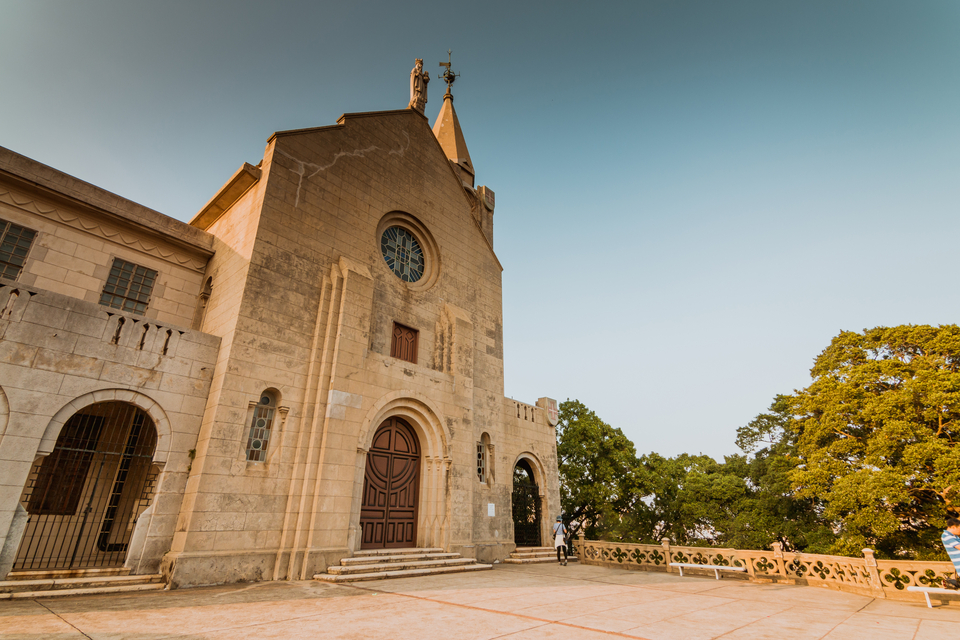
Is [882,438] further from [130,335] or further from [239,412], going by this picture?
[130,335]

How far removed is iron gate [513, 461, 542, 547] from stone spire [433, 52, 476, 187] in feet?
44.1

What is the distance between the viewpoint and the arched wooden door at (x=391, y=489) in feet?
39.7

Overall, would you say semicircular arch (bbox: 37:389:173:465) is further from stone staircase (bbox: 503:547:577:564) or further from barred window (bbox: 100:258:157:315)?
stone staircase (bbox: 503:547:577:564)

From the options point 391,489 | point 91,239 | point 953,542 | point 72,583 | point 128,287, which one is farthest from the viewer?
point 391,489

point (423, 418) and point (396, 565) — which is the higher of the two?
point (423, 418)

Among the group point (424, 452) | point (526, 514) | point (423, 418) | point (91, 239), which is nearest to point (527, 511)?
point (526, 514)

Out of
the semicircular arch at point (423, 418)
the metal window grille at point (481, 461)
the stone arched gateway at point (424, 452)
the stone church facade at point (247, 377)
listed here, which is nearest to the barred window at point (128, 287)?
the stone church facade at point (247, 377)

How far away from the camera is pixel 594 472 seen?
Result: 85.8 ft

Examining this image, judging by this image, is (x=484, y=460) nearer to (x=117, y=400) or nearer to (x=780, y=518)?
(x=117, y=400)

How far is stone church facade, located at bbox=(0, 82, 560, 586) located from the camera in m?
8.95

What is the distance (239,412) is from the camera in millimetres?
10117

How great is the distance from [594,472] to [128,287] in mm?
23223

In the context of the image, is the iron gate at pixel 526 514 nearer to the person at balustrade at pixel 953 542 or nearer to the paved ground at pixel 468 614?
the paved ground at pixel 468 614

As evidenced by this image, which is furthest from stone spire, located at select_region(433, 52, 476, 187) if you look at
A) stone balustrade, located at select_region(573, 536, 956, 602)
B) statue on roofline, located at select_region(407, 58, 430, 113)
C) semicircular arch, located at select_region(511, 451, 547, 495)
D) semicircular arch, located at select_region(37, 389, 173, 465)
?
stone balustrade, located at select_region(573, 536, 956, 602)
